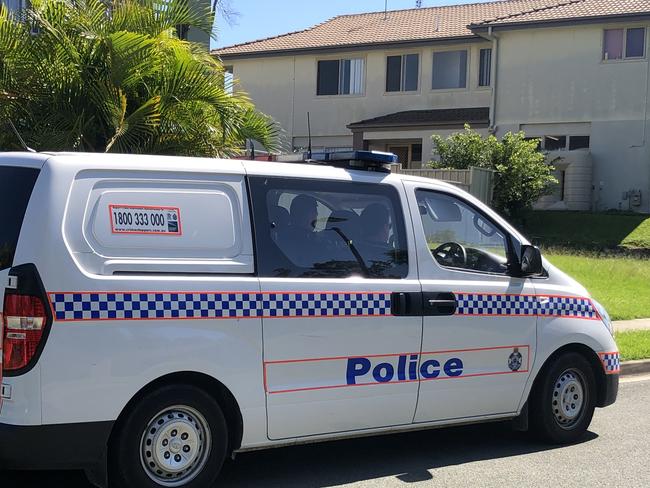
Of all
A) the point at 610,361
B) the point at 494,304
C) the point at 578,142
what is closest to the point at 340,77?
the point at 578,142

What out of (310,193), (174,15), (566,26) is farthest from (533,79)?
(310,193)

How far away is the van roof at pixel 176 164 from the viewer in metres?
4.17

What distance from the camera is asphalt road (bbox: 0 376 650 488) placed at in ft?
16.3

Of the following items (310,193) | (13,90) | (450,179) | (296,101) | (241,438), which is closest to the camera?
(241,438)

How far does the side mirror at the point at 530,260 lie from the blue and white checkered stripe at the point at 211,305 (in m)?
1.31

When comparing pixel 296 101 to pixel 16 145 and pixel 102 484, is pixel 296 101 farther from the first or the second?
pixel 102 484

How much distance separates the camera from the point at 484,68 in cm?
2805

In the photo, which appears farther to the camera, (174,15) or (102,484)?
(174,15)

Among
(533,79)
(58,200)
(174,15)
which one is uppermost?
(533,79)

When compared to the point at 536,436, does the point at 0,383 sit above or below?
above

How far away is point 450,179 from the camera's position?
52.4 ft

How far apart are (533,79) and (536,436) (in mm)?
22271

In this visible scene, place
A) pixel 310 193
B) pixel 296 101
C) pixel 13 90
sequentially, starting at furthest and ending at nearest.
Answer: pixel 296 101 < pixel 13 90 < pixel 310 193

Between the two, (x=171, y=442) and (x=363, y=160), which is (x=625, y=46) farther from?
(x=171, y=442)
